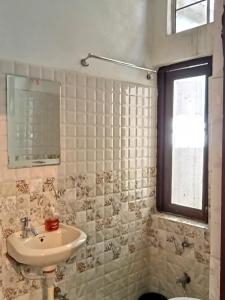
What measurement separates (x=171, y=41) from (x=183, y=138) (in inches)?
29.4

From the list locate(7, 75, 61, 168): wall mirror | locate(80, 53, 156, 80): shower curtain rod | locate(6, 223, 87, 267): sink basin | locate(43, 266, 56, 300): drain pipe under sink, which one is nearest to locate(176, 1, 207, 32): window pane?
locate(80, 53, 156, 80): shower curtain rod

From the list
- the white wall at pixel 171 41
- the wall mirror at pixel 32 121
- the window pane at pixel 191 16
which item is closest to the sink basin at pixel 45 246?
the wall mirror at pixel 32 121

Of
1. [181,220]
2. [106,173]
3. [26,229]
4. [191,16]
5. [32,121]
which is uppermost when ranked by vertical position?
[191,16]

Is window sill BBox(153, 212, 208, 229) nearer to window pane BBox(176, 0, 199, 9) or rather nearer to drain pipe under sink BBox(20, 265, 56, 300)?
drain pipe under sink BBox(20, 265, 56, 300)

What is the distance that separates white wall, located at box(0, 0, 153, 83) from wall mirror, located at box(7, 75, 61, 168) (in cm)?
15

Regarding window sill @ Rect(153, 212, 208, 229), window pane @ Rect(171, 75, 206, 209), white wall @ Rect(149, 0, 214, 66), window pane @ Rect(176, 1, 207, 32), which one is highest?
window pane @ Rect(176, 1, 207, 32)

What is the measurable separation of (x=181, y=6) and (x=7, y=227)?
6.57 feet

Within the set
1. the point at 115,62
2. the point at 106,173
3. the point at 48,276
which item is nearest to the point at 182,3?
the point at 115,62

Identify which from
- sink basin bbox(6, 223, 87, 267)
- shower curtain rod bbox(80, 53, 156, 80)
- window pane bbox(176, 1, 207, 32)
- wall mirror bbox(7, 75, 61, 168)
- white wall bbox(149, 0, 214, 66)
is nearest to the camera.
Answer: sink basin bbox(6, 223, 87, 267)

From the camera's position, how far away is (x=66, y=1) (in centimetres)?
174

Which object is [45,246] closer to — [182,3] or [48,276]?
[48,276]

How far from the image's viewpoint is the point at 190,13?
215 centimetres

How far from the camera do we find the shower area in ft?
5.22

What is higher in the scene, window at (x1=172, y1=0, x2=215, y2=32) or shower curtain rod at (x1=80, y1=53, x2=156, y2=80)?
window at (x1=172, y1=0, x2=215, y2=32)
